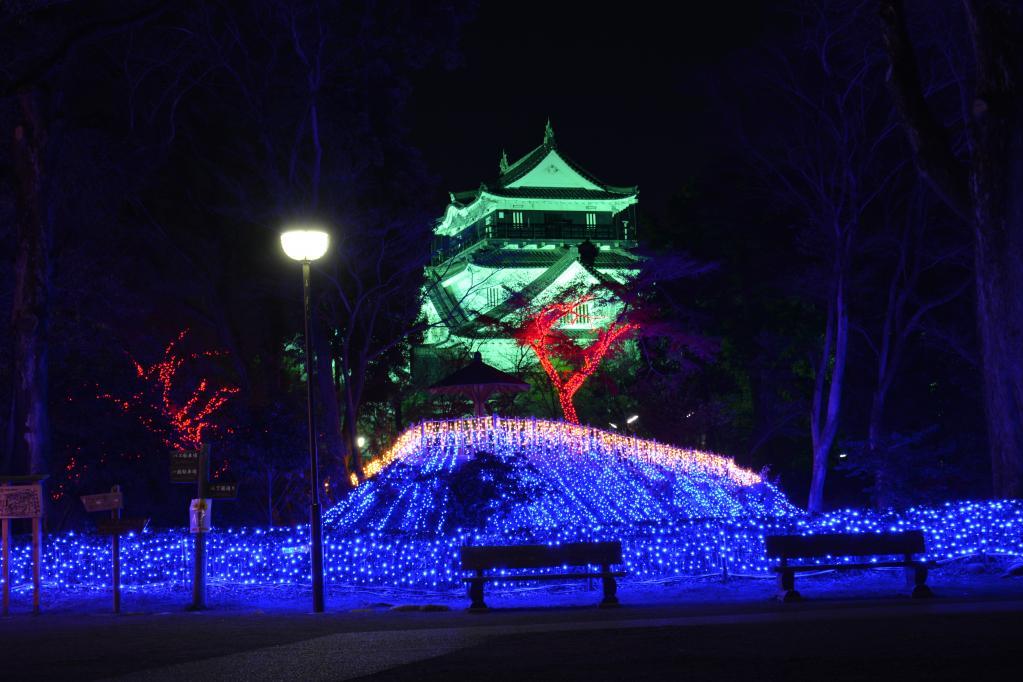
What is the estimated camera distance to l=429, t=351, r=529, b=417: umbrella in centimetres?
2797

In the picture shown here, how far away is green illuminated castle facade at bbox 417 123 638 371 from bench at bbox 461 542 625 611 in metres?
25.2

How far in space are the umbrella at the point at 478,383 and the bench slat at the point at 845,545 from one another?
14642mm

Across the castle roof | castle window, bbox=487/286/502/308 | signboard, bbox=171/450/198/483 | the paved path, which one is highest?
the castle roof

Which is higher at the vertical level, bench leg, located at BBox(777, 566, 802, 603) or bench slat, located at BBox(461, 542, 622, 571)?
bench slat, located at BBox(461, 542, 622, 571)

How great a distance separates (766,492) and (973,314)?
11.8 m

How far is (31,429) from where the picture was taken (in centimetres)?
2362

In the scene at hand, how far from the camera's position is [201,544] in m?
15.0

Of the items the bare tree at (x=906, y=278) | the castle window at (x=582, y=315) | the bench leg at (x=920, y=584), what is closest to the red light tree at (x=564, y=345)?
the castle window at (x=582, y=315)

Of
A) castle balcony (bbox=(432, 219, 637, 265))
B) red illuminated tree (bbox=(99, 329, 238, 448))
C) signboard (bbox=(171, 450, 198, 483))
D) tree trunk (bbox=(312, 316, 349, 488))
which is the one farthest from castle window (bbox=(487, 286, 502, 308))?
signboard (bbox=(171, 450, 198, 483))

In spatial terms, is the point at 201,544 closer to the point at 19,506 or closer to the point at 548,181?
the point at 19,506

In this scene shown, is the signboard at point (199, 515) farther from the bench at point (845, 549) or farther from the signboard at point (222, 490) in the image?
the bench at point (845, 549)

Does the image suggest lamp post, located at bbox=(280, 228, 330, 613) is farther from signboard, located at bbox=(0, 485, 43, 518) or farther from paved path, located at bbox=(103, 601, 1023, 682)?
signboard, located at bbox=(0, 485, 43, 518)

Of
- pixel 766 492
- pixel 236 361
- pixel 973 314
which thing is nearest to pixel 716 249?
pixel 973 314

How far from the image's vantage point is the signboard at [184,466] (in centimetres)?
1512
